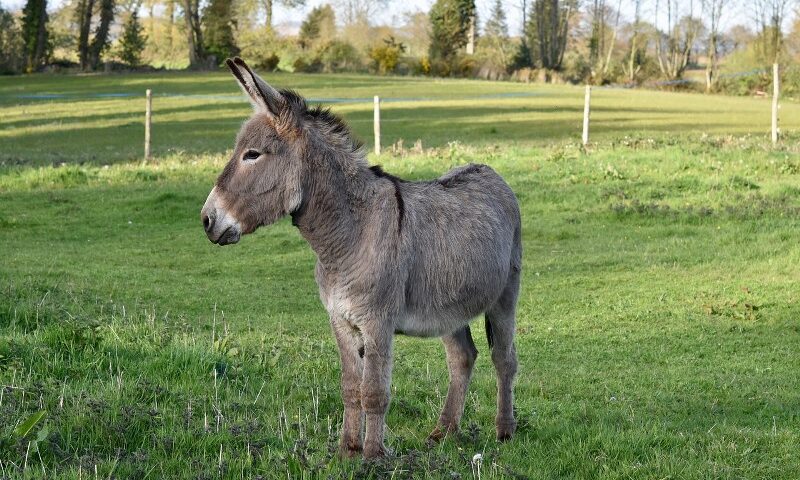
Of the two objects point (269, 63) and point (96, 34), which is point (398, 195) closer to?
point (96, 34)

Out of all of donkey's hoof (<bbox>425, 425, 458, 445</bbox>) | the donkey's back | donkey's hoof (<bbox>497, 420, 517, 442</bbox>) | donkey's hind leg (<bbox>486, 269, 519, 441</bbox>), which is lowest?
donkey's hoof (<bbox>497, 420, 517, 442</bbox>)

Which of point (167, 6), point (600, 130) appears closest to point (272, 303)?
point (600, 130)

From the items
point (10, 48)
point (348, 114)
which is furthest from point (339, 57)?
point (348, 114)

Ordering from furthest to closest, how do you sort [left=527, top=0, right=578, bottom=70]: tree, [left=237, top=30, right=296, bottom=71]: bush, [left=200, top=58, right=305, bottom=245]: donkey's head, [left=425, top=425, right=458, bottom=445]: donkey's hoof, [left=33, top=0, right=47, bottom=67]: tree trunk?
[left=527, top=0, right=578, bottom=70]: tree
[left=237, top=30, right=296, bottom=71]: bush
[left=33, top=0, right=47, bottom=67]: tree trunk
[left=425, top=425, right=458, bottom=445]: donkey's hoof
[left=200, top=58, right=305, bottom=245]: donkey's head

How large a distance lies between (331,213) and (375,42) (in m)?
88.5

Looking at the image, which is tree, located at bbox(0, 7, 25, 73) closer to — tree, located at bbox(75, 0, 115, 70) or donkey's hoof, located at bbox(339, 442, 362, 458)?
tree, located at bbox(75, 0, 115, 70)

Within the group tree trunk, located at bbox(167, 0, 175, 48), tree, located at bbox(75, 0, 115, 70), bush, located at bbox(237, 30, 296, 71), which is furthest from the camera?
tree trunk, located at bbox(167, 0, 175, 48)

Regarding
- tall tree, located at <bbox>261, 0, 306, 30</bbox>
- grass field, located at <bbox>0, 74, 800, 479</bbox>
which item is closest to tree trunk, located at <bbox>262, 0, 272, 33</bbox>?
tall tree, located at <bbox>261, 0, 306, 30</bbox>

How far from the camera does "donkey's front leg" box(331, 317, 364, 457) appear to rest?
541 centimetres

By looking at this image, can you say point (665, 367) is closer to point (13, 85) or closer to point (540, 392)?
point (540, 392)

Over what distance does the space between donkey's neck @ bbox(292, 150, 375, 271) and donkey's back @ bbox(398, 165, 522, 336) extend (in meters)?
0.32

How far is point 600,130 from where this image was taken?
34.6m

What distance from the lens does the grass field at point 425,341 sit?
5.43 meters

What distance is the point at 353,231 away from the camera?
542cm
